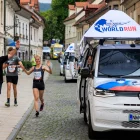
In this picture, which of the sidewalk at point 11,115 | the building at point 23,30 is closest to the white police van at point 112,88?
the sidewalk at point 11,115

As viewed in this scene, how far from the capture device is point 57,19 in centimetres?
9669

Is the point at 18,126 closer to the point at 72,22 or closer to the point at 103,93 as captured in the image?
the point at 103,93

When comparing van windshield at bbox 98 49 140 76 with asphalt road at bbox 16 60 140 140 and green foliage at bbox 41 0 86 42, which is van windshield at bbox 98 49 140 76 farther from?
green foliage at bbox 41 0 86 42

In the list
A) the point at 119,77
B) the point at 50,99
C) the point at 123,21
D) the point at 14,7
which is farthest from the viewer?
the point at 14,7

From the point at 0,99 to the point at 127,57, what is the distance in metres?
8.28

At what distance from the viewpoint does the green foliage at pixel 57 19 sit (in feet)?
298

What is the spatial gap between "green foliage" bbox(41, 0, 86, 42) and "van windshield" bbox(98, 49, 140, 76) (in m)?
80.8

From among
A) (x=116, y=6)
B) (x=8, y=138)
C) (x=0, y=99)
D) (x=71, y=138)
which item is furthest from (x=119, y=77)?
(x=116, y=6)

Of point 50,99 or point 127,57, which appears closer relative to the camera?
point 127,57

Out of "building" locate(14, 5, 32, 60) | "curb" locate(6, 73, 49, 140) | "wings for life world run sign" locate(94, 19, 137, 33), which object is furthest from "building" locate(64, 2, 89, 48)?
"wings for life world run sign" locate(94, 19, 137, 33)

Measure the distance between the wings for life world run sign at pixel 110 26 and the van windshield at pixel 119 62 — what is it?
143cm

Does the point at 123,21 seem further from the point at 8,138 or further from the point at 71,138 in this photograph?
the point at 8,138

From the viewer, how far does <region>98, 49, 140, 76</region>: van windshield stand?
946 centimetres

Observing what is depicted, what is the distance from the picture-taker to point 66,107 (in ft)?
50.1
